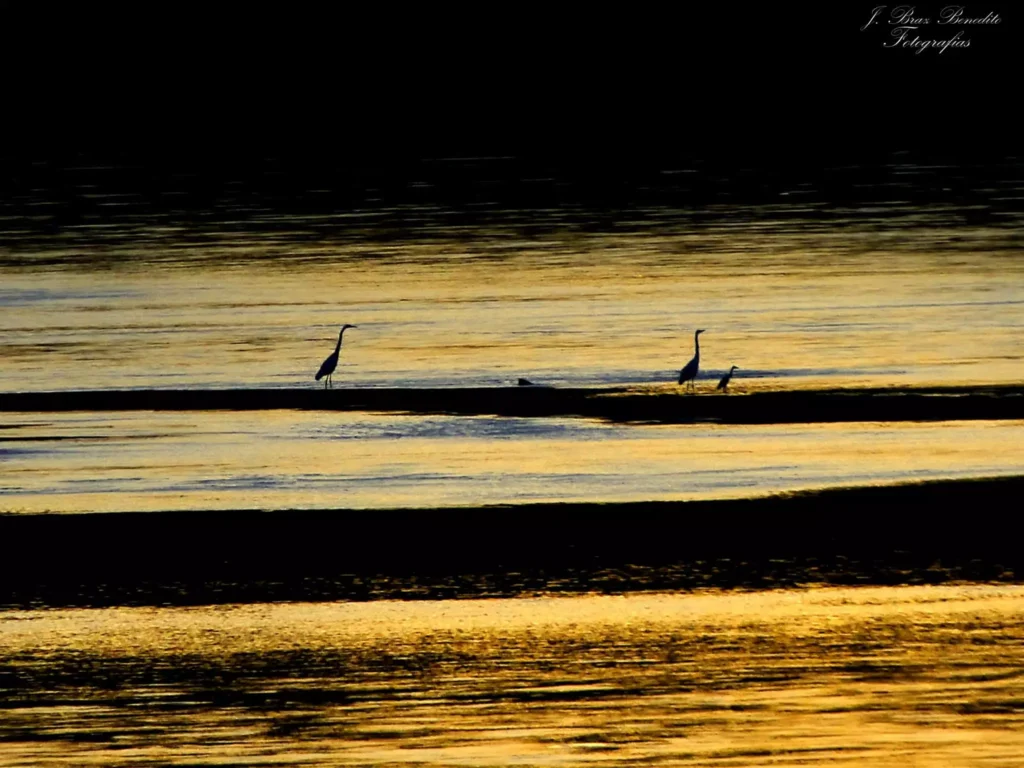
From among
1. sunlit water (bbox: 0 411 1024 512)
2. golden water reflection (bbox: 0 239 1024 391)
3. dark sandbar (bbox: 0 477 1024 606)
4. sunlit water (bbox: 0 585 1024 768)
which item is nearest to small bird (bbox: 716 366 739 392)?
golden water reflection (bbox: 0 239 1024 391)

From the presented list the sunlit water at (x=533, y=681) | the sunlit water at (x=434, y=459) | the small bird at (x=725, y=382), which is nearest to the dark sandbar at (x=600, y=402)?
the small bird at (x=725, y=382)

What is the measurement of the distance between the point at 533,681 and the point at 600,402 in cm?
901

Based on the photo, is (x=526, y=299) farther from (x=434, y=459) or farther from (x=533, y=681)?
(x=533, y=681)

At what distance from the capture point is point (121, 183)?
54250mm

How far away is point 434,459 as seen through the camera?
763 inches

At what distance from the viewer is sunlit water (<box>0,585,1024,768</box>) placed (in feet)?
39.8

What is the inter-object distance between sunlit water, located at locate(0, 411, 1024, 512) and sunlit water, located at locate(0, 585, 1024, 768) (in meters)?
2.99

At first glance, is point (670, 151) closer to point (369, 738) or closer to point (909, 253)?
point (909, 253)

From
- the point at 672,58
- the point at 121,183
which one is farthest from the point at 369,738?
the point at 672,58

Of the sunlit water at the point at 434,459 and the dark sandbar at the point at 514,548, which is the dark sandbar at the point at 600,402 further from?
the dark sandbar at the point at 514,548

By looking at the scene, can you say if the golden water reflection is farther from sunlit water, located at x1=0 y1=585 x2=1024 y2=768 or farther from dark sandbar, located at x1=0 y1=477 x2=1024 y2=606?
sunlit water, located at x1=0 y1=585 x2=1024 y2=768

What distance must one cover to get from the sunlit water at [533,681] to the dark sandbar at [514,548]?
439mm

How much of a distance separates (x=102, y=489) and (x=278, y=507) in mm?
1703

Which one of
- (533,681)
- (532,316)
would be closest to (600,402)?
(532,316)
